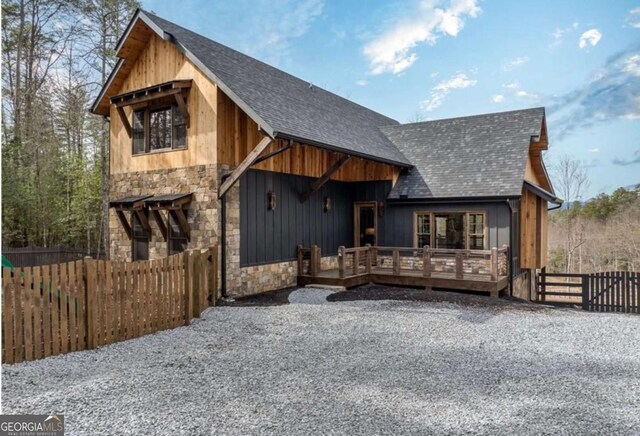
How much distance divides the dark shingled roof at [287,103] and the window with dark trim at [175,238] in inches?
150

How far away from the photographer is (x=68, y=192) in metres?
21.5

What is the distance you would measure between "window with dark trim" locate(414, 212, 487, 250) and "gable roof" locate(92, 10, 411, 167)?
2299 mm

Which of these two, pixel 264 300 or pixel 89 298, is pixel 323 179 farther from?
pixel 89 298

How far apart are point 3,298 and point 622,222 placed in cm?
3599

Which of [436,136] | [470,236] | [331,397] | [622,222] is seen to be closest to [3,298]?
[331,397]

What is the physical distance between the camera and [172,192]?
414 inches

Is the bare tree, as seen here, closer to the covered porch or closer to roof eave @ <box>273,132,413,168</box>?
roof eave @ <box>273,132,413,168</box>

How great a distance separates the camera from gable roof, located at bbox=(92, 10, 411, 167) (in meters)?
9.41

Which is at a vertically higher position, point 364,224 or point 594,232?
point 364,224

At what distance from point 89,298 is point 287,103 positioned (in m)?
7.87

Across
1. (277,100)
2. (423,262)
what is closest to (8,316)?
(277,100)

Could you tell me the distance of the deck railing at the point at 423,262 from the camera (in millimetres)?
10836

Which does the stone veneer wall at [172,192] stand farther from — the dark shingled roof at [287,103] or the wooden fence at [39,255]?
the wooden fence at [39,255]

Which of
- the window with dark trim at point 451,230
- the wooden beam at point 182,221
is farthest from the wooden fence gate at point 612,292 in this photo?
the wooden beam at point 182,221
